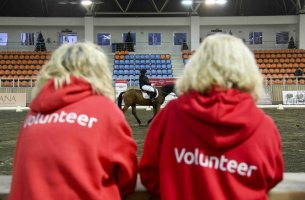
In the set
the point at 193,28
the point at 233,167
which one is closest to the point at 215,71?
the point at 233,167

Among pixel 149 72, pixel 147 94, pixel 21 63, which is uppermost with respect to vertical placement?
pixel 21 63

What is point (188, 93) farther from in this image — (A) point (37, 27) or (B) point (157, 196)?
(A) point (37, 27)

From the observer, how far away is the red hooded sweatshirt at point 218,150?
79.8 inches

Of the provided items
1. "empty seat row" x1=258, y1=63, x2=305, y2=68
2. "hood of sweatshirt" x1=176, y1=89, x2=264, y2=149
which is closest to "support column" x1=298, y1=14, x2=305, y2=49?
"empty seat row" x1=258, y1=63, x2=305, y2=68

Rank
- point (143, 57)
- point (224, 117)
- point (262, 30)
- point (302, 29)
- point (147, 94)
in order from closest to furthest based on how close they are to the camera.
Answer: point (224, 117) < point (147, 94) < point (302, 29) < point (143, 57) < point (262, 30)

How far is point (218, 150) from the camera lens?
208 cm

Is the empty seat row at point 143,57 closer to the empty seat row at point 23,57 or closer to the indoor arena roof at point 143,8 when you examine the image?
the indoor arena roof at point 143,8

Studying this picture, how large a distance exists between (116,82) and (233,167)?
25.2m

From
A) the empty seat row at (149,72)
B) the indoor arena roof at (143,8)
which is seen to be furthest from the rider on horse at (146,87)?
the indoor arena roof at (143,8)

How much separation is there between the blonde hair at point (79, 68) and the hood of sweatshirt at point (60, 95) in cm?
3

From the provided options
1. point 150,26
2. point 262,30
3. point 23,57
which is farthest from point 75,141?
point 262,30

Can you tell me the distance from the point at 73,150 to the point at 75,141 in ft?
0.14

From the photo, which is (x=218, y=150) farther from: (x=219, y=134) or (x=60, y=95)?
(x=60, y=95)

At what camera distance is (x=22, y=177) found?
2164 mm
